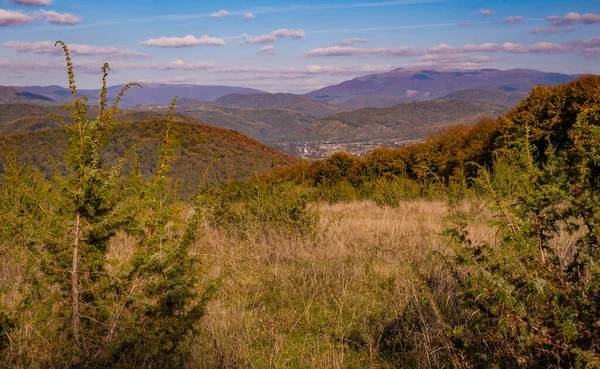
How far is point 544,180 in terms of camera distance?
7.13 ft

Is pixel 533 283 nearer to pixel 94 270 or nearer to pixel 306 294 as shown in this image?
pixel 94 270

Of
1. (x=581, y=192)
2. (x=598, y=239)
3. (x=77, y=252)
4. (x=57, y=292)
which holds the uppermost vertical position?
(x=581, y=192)

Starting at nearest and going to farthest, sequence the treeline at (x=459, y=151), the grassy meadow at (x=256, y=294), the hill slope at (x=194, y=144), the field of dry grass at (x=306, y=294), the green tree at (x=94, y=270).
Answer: the grassy meadow at (x=256, y=294), the green tree at (x=94, y=270), the field of dry grass at (x=306, y=294), the treeline at (x=459, y=151), the hill slope at (x=194, y=144)

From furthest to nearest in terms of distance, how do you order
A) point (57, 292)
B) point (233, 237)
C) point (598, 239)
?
point (233, 237)
point (57, 292)
point (598, 239)

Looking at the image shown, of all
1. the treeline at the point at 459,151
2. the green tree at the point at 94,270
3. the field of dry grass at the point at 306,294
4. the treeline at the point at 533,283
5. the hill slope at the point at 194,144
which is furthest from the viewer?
the hill slope at the point at 194,144

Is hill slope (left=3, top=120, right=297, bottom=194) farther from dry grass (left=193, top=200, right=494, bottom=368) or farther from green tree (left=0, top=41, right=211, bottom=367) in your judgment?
green tree (left=0, top=41, right=211, bottom=367)

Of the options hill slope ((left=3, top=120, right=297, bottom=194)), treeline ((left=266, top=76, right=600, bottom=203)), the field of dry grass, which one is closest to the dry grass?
the field of dry grass

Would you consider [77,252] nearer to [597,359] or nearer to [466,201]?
[597,359]

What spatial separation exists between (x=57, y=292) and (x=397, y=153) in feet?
61.6

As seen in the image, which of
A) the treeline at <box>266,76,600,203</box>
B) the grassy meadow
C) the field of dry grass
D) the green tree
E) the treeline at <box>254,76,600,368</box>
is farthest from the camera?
the treeline at <box>266,76,600,203</box>

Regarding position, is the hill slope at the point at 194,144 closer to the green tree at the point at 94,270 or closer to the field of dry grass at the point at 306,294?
the field of dry grass at the point at 306,294

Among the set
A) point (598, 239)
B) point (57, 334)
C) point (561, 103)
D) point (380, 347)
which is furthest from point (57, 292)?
point (561, 103)

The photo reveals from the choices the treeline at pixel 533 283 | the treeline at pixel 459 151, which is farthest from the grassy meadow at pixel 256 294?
the treeline at pixel 459 151

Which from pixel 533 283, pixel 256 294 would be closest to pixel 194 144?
pixel 256 294
